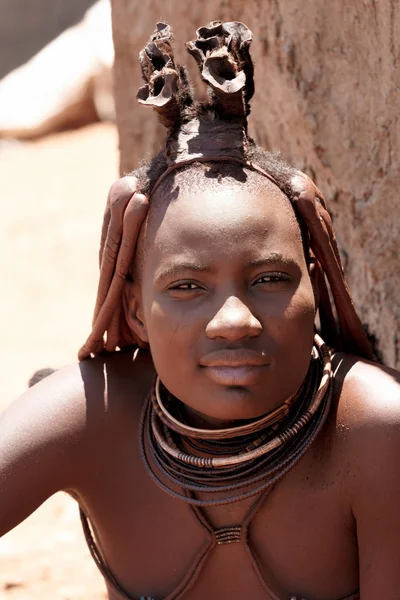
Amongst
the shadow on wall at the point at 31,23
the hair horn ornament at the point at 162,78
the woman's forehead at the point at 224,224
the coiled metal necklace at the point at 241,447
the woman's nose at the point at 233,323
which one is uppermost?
the shadow on wall at the point at 31,23

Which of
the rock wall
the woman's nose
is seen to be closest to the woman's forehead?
the woman's nose

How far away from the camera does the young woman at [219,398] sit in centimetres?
237

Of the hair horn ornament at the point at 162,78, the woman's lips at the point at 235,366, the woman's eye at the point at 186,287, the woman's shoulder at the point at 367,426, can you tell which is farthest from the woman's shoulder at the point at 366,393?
the hair horn ornament at the point at 162,78

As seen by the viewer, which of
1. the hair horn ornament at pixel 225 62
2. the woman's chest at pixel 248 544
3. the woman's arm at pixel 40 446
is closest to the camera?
the hair horn ornament at pixel 225 62

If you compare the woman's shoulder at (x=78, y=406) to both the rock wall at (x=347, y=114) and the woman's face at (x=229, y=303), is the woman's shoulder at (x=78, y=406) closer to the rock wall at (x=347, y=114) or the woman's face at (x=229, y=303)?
the woman's face at (x=229, y=303)

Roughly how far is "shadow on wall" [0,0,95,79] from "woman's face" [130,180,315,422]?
7.82 metres

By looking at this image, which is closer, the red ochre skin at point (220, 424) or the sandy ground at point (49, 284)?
the red ochre skin at point (220, 424)

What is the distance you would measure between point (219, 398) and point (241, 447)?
20 cm

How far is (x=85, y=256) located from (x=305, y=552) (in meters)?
4.86

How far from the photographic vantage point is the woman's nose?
7.48 feet

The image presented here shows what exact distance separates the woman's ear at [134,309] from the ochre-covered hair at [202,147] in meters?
0.03

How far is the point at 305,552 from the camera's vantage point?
254 cm

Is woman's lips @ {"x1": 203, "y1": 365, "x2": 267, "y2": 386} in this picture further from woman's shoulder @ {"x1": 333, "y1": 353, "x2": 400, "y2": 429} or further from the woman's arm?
the woman's arm

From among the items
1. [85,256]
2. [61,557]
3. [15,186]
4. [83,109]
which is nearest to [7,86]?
[83,109]
